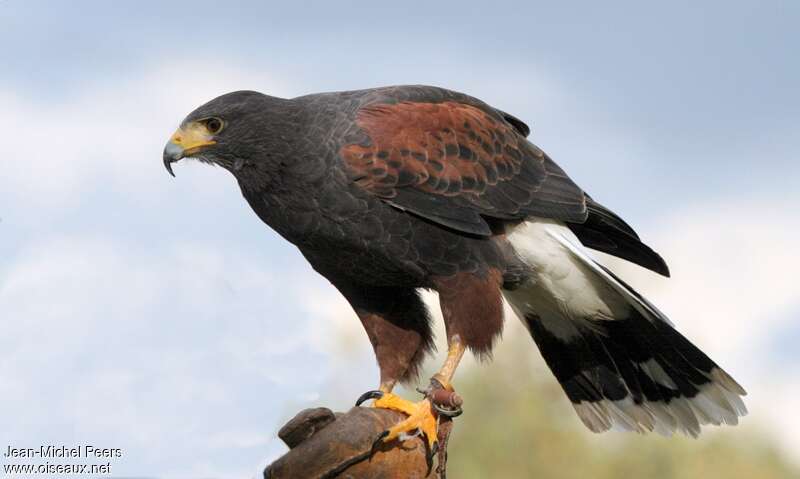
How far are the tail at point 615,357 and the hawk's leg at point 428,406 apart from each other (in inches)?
38.0

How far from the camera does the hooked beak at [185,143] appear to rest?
4.63 metres

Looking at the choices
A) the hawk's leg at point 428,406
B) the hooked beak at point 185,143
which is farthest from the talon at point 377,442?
the hooked beak at point 185,143

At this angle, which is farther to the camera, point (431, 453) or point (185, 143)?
point (185, 143)

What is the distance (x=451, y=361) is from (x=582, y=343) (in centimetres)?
119

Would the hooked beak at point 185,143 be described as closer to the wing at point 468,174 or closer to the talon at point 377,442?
the wing at point 468,174

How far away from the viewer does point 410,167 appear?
473 cm

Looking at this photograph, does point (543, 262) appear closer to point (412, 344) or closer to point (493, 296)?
point (493, 296)

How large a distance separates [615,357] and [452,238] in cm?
143

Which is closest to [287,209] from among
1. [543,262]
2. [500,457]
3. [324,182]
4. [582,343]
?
[324,182]

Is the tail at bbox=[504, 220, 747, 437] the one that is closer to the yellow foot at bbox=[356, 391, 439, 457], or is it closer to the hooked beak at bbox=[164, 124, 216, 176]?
the yellow foot at bbox=[356, 391, 439, 457]

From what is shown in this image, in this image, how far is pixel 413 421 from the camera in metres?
4.25

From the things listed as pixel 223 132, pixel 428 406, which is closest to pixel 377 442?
pixel 428 406

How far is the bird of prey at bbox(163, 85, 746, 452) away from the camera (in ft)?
15.2

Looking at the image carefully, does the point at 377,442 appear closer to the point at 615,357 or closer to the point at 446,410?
the point at 446,410
